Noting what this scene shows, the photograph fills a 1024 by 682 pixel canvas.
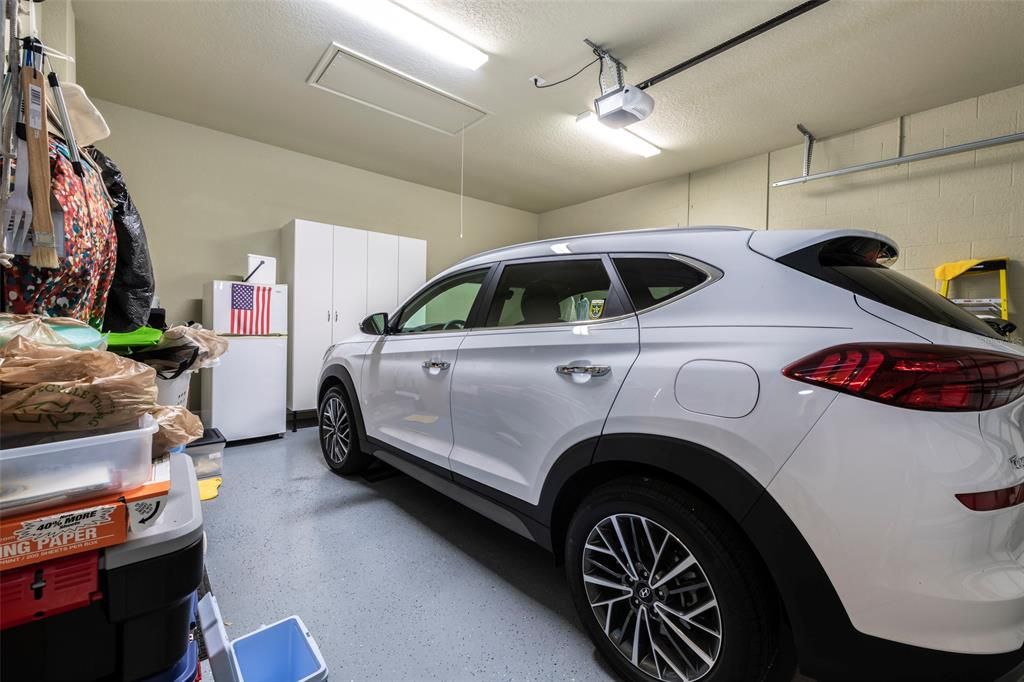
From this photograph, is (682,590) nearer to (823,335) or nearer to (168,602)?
(823,335)

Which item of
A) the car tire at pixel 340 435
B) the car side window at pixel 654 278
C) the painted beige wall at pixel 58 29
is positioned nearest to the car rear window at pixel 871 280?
the car side window at pixel 654 278

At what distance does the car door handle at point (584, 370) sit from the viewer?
4.25 feet

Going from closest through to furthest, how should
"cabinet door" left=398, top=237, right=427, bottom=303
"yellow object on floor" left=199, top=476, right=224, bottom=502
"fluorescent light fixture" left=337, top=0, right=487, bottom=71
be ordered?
"yellow object on floor" left=199, top=476, right=224, bottom=502
"fluorescent light fixture" left=337, top=0, right=487, bottom=71
"cabinet door" left=398, top=237, right=427, bottom=303

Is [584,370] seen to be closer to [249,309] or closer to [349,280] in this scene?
[249,309]

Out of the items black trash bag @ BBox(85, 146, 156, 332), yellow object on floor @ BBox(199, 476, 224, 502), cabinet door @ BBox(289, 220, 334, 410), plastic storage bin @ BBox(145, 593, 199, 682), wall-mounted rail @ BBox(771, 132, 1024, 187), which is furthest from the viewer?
cabinet door @ BBox(289, 220, 334, 410)

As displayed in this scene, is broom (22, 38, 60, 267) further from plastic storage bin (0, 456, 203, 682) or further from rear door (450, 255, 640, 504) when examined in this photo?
rear door (450, 255, 640, 504)

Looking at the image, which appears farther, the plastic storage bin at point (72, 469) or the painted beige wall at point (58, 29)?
the painted beige wall at point (58, 29)

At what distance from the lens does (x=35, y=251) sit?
978 millimetres

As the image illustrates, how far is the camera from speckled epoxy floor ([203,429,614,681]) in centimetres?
133

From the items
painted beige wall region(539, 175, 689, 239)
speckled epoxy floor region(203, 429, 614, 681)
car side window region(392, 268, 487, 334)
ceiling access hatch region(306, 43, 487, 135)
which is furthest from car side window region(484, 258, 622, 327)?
painted beige wall region(539, 175, 689, 239)

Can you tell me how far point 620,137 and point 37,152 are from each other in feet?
13.8

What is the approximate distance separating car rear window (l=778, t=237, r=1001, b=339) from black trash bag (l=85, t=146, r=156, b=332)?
8.51ft

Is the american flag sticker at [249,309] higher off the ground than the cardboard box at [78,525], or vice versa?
the american flag sticker at [249,309]

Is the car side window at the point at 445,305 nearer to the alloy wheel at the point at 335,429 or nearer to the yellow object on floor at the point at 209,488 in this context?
the alloy wheel at the point at 335,429
